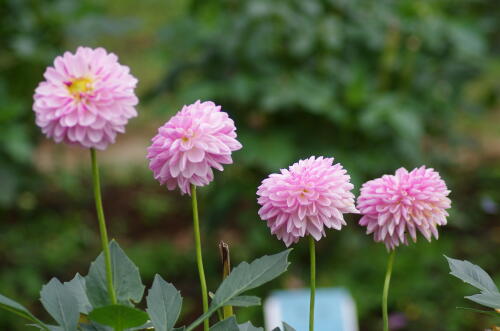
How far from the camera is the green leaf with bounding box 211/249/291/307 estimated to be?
90 cm

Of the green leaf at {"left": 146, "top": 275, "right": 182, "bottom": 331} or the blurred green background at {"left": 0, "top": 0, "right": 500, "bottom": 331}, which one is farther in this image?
the blurred green background at {"left": 0, "top": 0, "right": 500, "bottom": 331}

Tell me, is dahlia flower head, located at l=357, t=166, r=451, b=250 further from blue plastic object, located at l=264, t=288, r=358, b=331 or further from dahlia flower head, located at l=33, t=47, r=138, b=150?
blue plastic object, located at l=264, t=288, r=358, b=331

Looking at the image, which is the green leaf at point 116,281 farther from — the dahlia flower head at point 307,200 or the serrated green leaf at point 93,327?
the dahlia flower head at point 307,200

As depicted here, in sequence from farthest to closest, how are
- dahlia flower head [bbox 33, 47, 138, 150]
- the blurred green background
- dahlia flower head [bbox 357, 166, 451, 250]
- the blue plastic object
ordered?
the blurred green background, the blue plastic object, dahlia flower head [bbox 357, 166, 451, 250], dahlia flower head [bbox 33, 47, 138, 150]

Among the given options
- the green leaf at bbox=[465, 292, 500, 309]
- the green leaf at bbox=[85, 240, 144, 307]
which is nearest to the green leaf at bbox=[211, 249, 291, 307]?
the green leaf at bbox=[85, 240, 144, 307]

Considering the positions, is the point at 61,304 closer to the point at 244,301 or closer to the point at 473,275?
the point at 244,301

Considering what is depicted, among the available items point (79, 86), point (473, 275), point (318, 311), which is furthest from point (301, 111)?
Result: point (79, 86)

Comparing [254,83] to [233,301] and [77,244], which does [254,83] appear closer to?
[77,244]

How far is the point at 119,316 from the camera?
0.82 meters

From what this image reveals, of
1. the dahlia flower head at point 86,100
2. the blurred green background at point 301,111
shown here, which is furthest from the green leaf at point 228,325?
the blurred green background at point 301,111

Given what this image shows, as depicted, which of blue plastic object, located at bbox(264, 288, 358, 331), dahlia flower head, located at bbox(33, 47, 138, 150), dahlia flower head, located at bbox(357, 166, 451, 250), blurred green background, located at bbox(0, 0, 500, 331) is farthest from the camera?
blurred green background, located at bbox(0, 0, 500, 331)

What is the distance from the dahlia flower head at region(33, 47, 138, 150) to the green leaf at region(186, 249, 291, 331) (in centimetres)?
22

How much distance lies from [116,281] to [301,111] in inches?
92.0

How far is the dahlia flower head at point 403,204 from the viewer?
0.92 m
